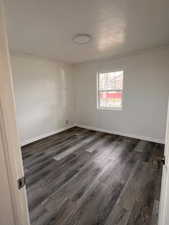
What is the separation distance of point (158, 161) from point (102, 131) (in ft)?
6.89

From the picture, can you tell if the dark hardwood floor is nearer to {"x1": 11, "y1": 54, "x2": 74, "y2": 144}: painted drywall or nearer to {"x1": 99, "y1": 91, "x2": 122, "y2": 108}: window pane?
{"x1": 11, "y1": 54, "x2": 74, "y2": 144}: painted drywall

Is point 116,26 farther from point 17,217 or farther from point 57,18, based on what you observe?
point 17,217

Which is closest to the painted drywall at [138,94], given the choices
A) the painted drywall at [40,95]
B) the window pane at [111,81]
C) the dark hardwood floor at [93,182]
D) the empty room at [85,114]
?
the empty room at [85,114]

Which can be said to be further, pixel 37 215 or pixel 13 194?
pixel 37 215

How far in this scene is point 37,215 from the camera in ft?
4.83

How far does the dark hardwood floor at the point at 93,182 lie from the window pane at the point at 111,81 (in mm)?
1777

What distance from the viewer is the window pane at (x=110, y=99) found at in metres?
3.86

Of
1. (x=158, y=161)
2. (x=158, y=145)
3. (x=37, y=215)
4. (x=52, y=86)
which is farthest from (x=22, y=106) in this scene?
(x=158, y=145)

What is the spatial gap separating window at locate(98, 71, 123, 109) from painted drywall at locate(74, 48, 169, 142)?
158mm

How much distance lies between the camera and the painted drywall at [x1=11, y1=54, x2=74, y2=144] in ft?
10.7

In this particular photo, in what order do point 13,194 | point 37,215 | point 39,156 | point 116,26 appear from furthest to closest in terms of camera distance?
1. point 39,156
2. point 116,26
3. point 37,215
4. point 13,194

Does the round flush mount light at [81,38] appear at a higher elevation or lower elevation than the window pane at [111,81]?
higher

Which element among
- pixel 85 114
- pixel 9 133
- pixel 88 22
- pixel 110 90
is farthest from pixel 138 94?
pixel 9 133

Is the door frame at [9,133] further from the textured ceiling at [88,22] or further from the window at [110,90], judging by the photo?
the window at [110,90]
